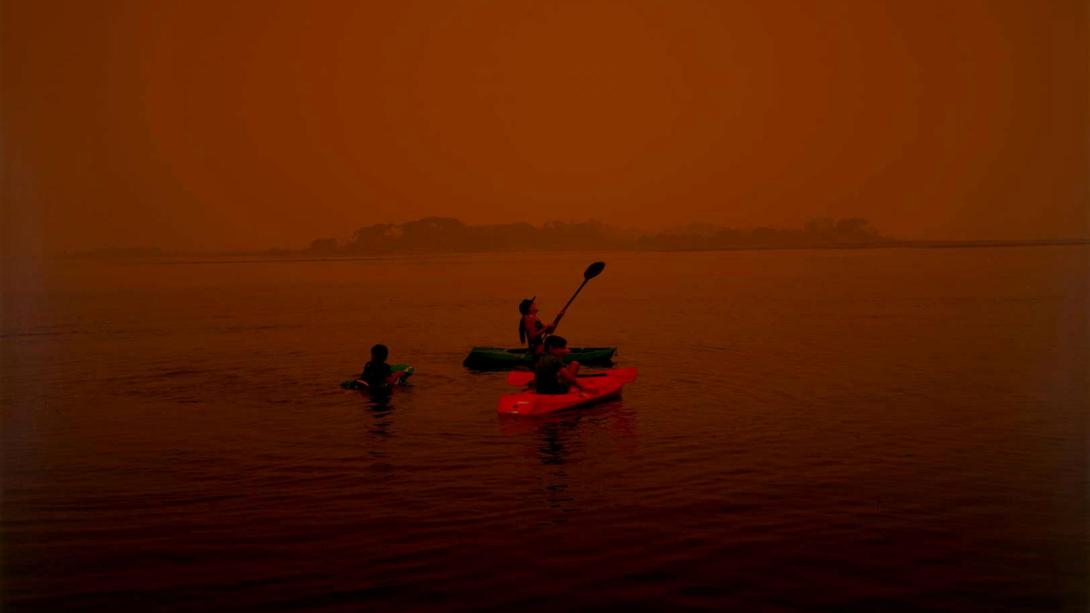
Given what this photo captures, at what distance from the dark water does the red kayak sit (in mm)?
414

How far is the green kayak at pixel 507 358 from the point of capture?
22938 mm

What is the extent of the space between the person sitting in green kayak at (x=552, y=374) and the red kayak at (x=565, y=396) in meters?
0.19

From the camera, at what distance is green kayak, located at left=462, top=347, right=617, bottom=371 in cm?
2294

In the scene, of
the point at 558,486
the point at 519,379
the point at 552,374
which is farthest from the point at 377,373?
the point at 558,486

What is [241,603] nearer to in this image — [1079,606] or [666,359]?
[1079,606]

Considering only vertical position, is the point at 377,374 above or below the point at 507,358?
above

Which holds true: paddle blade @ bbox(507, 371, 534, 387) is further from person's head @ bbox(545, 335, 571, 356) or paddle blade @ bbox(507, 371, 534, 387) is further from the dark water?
person's head @ bbox(545, 335, 571, 356)

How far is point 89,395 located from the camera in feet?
67.3

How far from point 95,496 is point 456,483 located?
4.41m

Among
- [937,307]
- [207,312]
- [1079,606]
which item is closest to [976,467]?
[1079,606]

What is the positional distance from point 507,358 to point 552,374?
19.6ft

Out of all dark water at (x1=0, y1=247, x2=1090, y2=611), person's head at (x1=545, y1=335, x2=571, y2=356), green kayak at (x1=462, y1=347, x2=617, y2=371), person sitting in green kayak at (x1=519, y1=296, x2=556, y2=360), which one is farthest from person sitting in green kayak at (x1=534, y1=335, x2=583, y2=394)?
green kayak at (x1=462, y1=347, x2=617, y2=371)

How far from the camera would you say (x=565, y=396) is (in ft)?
55.8

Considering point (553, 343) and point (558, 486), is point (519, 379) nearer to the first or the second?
point (553, 343)
